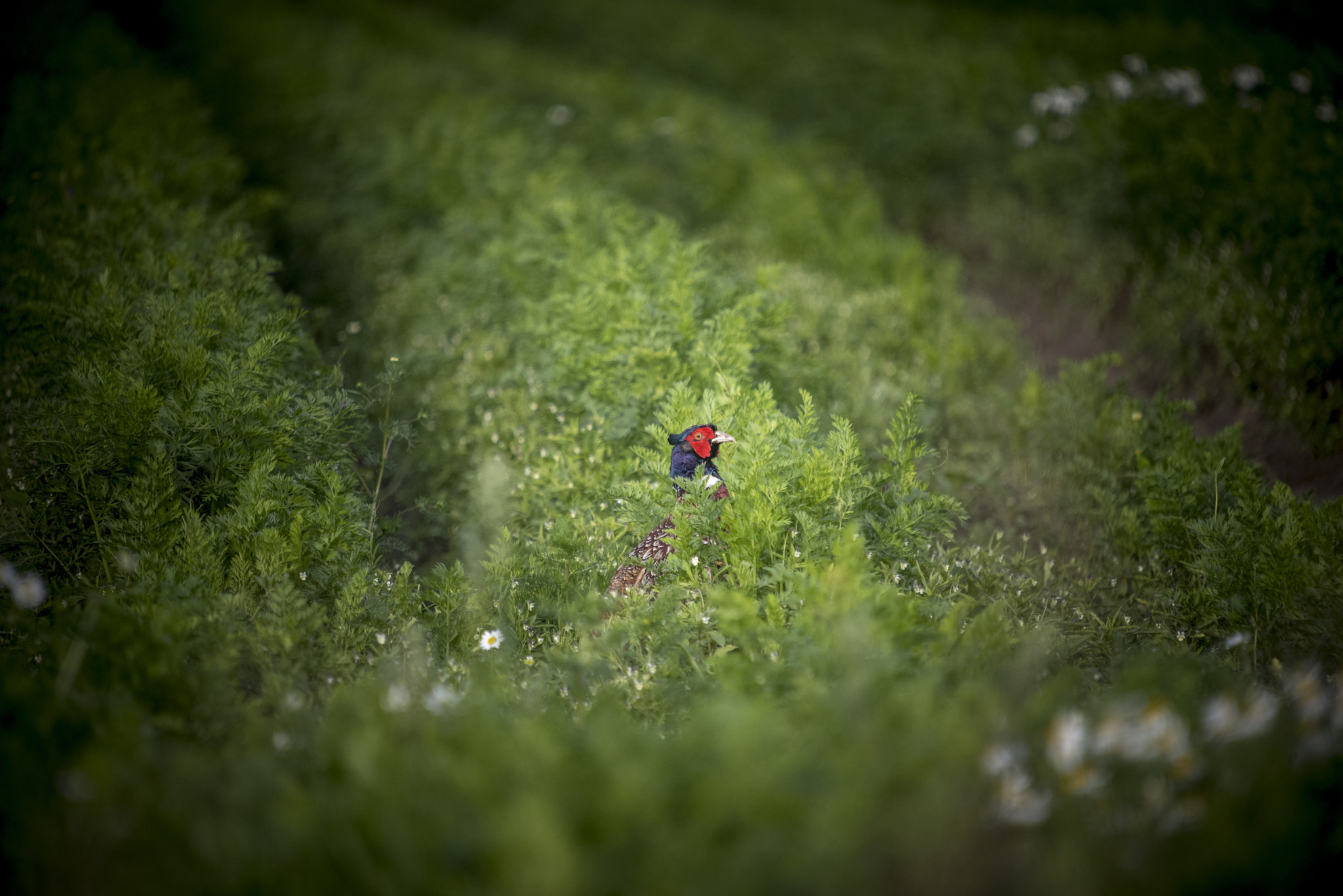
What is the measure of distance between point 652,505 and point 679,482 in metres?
0.21

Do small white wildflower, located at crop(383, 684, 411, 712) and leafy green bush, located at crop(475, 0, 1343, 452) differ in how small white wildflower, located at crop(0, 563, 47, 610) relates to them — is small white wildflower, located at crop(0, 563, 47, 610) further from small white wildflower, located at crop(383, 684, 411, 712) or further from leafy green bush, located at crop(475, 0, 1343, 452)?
leafy green bush, located at crop(475, 0, 1343, 452)

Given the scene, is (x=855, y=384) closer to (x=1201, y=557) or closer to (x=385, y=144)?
(x=1201, y=557)

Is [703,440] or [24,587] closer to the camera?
[24,587]

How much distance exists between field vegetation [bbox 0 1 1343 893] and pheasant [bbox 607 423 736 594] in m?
0.11

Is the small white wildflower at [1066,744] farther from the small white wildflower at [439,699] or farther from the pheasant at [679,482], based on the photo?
the small white wildflower at [439,699]

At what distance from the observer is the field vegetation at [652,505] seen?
1.95 metres

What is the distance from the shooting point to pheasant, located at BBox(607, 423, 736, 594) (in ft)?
11.7

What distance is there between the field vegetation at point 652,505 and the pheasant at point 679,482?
11cm

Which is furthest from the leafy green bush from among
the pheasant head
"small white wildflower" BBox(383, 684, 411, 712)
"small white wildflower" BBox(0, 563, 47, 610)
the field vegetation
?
"small white wildflower" BBox(0, 563, 47, 610)

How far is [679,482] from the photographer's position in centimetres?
355

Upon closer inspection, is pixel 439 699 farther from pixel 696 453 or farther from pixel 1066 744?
pixel 1066 744

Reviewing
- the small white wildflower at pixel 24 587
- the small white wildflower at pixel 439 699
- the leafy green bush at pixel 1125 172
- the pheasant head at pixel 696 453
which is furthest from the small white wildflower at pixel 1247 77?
the small white wildflower at pixel 24 587

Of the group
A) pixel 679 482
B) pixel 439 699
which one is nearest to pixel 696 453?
pixel 679 482

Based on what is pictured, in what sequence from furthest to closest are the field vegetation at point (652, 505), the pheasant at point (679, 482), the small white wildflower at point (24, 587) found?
the pheasant at point (679, 482)
the small white wildflower at point (24, 587)
the field vegetation at point (652, 505)
